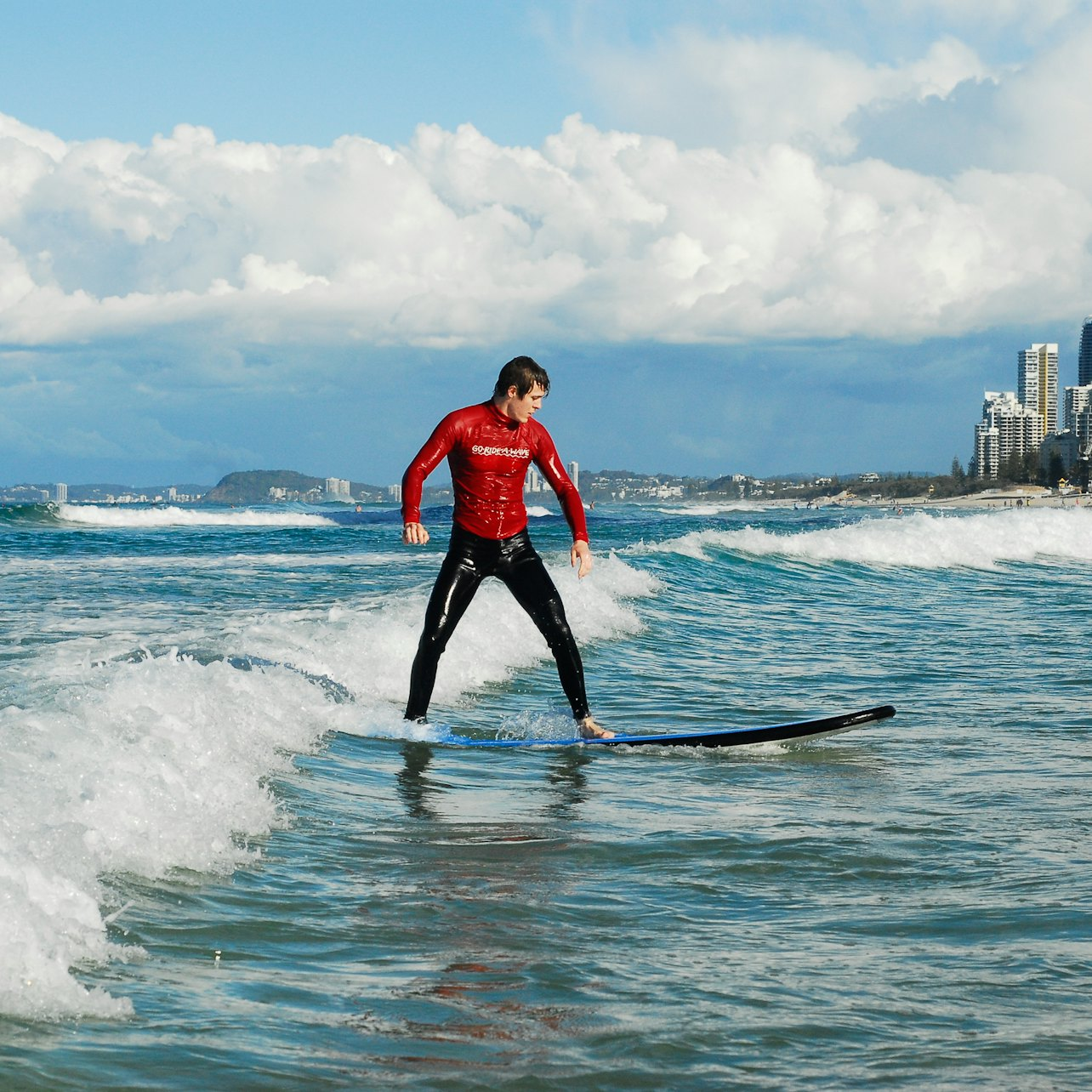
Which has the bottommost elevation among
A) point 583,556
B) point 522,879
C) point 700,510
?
point 522,879

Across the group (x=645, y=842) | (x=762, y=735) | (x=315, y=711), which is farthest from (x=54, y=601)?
(x=645, y=842)

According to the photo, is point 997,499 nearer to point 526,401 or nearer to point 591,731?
point 591,731

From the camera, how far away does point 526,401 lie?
23.9 feet

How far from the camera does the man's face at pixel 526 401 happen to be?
7277mm

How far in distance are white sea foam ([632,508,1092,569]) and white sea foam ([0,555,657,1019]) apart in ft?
50.8

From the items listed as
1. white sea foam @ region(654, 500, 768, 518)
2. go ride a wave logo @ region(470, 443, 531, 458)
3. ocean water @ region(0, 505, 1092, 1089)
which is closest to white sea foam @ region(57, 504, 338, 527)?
→ white sea foam @ region(654, 500, 768, 518)

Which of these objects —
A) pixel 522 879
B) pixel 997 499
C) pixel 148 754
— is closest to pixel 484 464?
pixel 148 754

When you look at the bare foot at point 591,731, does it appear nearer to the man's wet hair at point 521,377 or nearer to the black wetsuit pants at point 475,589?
the black wetsuit pants at point 475,589

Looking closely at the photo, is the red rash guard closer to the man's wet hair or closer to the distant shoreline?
the man's wet hair

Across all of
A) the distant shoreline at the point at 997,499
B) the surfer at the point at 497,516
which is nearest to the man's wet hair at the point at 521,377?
the surfer at the point at 497,516

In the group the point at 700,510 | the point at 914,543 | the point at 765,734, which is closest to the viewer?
the point at 765,734

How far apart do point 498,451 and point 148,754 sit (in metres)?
2.94

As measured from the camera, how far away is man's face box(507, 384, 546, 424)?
23.9ft

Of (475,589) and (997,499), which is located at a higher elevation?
(997,499)
